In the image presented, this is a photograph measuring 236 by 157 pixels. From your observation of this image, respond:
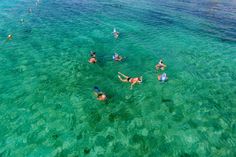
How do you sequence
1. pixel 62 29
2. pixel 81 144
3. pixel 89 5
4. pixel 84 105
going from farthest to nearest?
pixel 89 5 → pixel 62 29 → pixel 84 105 → pixel 81 144

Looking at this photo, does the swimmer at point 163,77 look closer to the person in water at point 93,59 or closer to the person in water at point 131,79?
the person in water at point 131,79

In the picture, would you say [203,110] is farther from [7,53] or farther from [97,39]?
[7,53]

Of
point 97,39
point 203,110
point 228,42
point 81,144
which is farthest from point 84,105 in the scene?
point 228,42

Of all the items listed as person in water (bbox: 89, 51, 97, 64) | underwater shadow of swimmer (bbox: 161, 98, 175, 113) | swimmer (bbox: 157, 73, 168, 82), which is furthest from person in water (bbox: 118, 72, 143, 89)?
person in water (bbox: 89, 51, 97, 64)

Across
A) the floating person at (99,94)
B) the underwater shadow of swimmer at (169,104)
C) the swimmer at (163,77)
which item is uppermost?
the swimmer at (163,77)

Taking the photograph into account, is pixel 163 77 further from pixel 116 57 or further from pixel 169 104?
pixel 116 57

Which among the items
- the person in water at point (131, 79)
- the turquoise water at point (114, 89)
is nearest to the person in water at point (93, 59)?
the turquoise water at point (114, 89)

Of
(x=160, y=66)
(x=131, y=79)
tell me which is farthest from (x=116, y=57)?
(x=131, y=79)

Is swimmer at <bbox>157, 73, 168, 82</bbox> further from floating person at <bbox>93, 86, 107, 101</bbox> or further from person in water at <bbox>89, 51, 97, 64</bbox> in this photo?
person in water at <bbox>89, 51, 97, 64</bbox>
